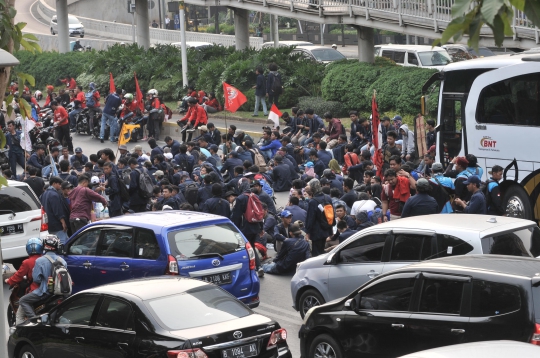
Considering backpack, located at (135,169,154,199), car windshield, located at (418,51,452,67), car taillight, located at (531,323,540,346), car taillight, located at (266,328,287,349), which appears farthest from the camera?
car windshield, located at (418,51,452,67)

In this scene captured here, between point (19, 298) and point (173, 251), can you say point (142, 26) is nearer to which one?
point (19, 298)

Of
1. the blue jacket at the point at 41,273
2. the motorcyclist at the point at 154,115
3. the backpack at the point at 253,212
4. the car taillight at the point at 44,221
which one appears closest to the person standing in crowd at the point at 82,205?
the car taillight at the point at 44,221

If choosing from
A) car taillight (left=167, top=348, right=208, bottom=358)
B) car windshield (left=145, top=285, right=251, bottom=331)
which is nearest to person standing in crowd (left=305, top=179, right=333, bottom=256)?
car windshield (left=145, top=285, right=251, bottom=331)

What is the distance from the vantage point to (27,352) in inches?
400

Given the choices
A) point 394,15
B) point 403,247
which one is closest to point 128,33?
point 394,15

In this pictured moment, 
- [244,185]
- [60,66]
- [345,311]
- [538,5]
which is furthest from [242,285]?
[60,66]

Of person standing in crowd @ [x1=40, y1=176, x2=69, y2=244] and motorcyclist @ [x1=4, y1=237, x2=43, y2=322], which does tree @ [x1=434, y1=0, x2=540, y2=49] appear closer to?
motorcyclist @ [x1=4, y1=237, x2=43, y2=322]

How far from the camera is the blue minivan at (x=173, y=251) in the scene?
38.6ft

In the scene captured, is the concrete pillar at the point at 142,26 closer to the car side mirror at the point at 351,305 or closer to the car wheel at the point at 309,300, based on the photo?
the car wheel at the point at 309,300

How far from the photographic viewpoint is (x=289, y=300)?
537 inches

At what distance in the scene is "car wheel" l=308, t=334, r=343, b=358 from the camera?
382 inches

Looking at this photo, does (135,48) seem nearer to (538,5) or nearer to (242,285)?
(242,285)

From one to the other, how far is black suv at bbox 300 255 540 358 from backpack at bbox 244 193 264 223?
17.8ft

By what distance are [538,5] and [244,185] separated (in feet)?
41.4
